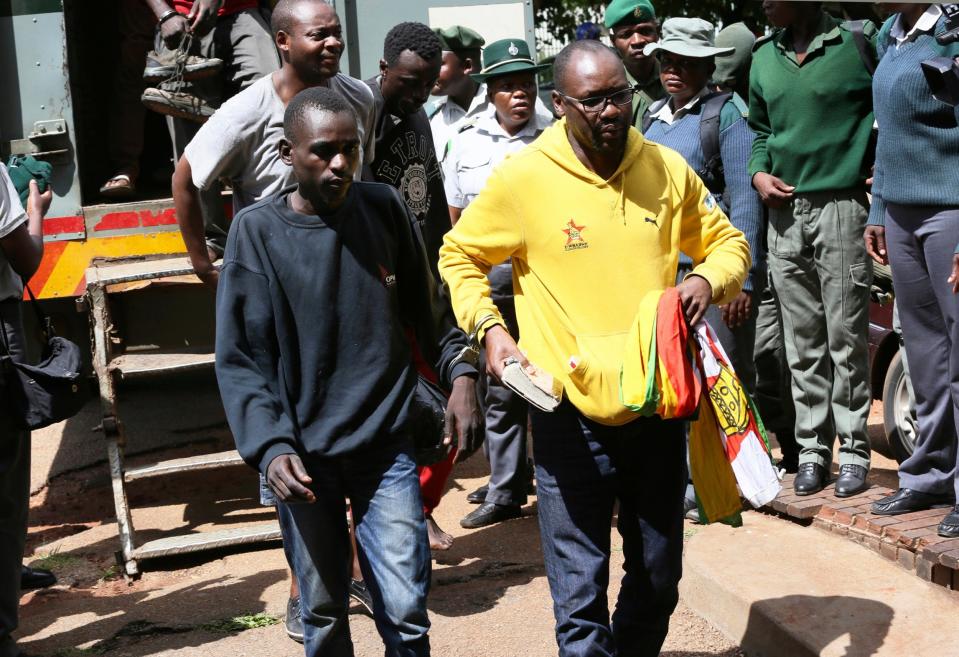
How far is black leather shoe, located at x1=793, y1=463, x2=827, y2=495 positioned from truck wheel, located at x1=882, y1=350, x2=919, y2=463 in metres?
0.96

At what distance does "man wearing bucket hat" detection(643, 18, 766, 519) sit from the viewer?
5.59 meters

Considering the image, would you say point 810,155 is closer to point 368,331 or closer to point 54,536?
point 368,331

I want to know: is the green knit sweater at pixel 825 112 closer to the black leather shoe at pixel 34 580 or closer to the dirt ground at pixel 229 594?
the dirt ground at pixel 229 594

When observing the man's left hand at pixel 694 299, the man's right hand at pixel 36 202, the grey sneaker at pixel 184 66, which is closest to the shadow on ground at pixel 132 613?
the man's right hand at pixel 36 202

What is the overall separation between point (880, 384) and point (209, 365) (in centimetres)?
382

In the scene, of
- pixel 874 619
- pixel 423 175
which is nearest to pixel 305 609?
pixel 874 619

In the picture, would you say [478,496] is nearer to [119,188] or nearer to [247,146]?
[247,146]

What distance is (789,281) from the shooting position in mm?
5562

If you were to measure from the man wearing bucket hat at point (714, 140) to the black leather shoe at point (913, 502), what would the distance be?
37.9 inches

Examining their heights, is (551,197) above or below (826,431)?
above

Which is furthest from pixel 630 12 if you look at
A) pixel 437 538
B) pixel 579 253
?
pixel 579 253

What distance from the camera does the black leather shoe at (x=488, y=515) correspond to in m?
6.11

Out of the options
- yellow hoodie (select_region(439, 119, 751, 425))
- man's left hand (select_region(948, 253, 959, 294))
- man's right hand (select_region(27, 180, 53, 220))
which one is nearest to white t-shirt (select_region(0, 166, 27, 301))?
man's right hand (select_region(27, 180, 53, 220))

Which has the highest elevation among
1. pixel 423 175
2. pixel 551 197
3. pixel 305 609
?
pixel 551 197
